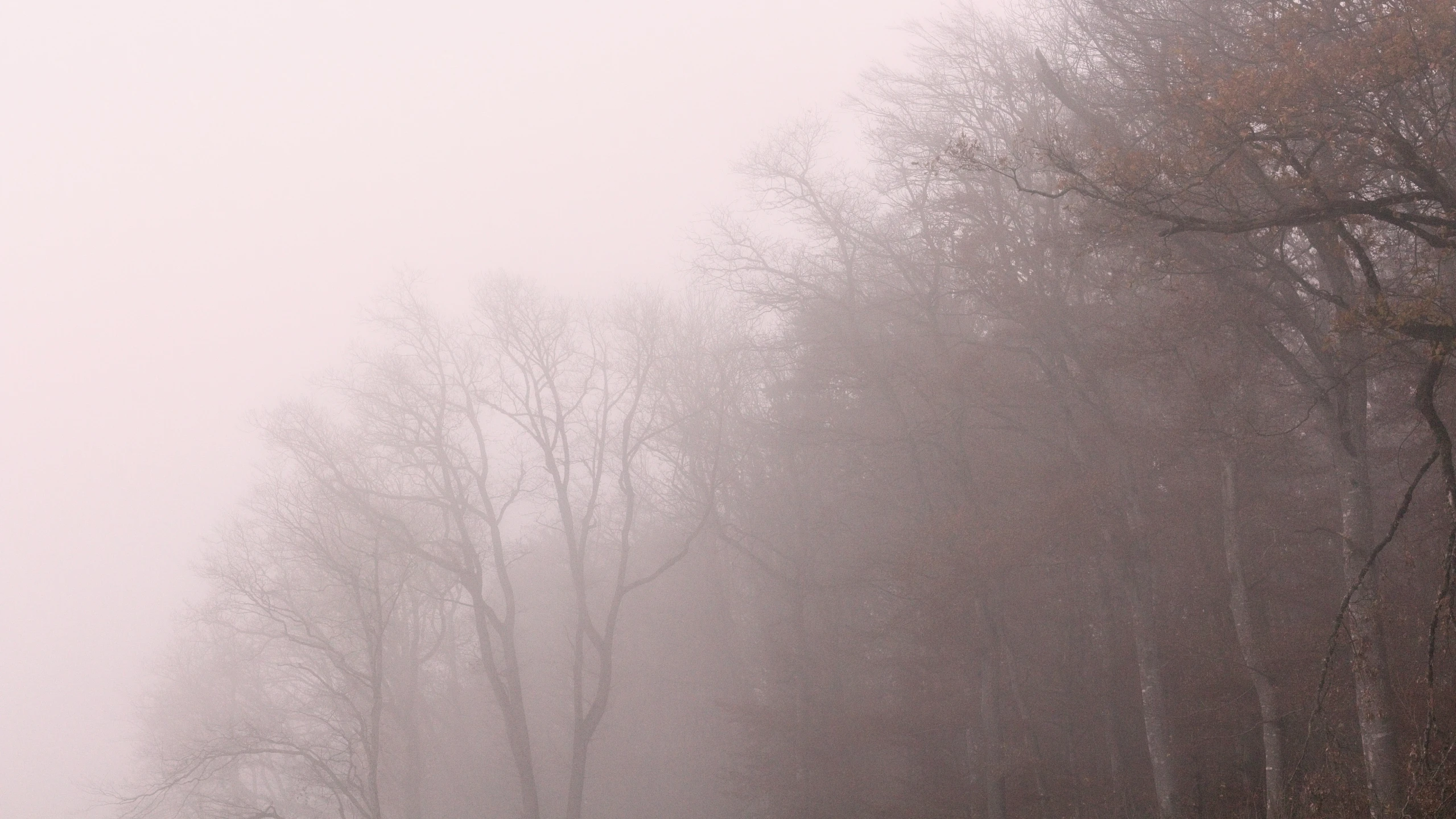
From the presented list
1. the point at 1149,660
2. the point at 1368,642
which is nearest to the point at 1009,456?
the point at 1149,660

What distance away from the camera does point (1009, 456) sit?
1603cm

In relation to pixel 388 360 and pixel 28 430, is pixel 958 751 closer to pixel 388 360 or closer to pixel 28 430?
pixel 388 360

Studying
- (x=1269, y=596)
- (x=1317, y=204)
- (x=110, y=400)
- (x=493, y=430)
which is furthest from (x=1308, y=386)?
(x=110, y=400)

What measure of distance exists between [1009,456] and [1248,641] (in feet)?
16.3

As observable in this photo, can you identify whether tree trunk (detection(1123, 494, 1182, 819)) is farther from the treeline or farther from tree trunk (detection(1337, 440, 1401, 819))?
tree trunk (detection(1337, 440, 1401, 819))

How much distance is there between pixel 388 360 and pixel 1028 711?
13.2 m

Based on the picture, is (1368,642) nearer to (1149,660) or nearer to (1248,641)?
(1248,641)

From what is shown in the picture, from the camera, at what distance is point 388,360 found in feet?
63.6

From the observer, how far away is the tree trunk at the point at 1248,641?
1114cm

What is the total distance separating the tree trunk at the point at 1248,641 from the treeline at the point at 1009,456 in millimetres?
45

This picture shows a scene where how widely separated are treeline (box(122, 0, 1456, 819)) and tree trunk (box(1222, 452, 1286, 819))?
4 cm

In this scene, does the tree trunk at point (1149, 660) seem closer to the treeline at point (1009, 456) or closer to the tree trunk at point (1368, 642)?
the treeline at point (1009, 456)

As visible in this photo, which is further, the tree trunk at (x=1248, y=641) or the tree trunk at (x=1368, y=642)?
the tree trunk at (x=1248, y=641)

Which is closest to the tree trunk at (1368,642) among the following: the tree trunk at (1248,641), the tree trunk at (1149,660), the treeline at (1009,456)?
the treeline at (1009,456)
